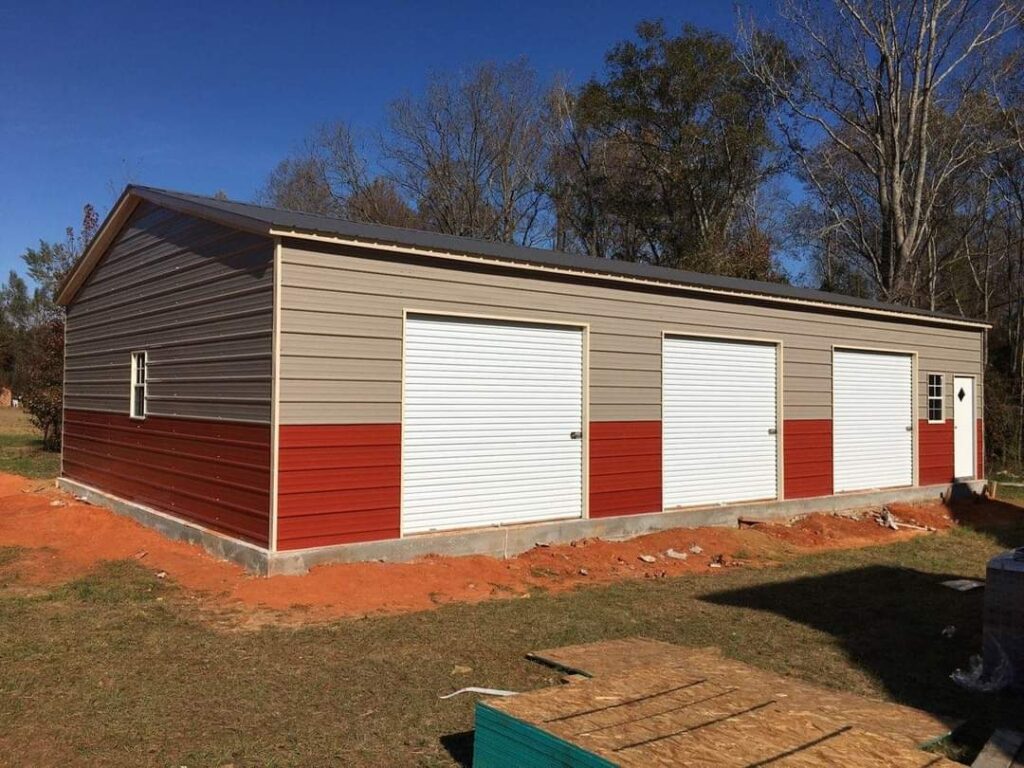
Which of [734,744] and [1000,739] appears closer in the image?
[734,744]

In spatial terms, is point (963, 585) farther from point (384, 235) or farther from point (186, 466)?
point (186, 466)

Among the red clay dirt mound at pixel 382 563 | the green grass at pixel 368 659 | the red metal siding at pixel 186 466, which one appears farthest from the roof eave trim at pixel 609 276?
the green grass at pixel 368 659

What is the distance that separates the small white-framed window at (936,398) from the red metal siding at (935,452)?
0.47 ft

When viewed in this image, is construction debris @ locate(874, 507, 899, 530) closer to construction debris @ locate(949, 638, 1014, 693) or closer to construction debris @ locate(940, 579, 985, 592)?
construction debris @ locate(940, 579, 985, 592)

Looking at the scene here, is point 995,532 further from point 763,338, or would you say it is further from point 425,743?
point 425,743

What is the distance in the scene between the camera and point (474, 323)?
32.2 feet

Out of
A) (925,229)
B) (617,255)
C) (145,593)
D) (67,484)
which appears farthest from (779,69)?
(145,593)

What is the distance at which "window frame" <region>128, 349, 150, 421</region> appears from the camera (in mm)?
11648

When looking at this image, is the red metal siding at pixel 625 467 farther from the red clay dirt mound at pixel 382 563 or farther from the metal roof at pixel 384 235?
the metal roof at pixel 384 235

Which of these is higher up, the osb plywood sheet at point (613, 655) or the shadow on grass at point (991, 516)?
the osb plywood sheet at point (613, 655)

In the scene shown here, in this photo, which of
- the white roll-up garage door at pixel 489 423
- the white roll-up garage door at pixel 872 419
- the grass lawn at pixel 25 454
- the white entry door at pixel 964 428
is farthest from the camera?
the grass lawn at pixel 25 454

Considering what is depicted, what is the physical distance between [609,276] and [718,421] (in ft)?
9.98

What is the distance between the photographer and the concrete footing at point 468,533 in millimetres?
8445

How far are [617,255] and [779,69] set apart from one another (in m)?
10.1
